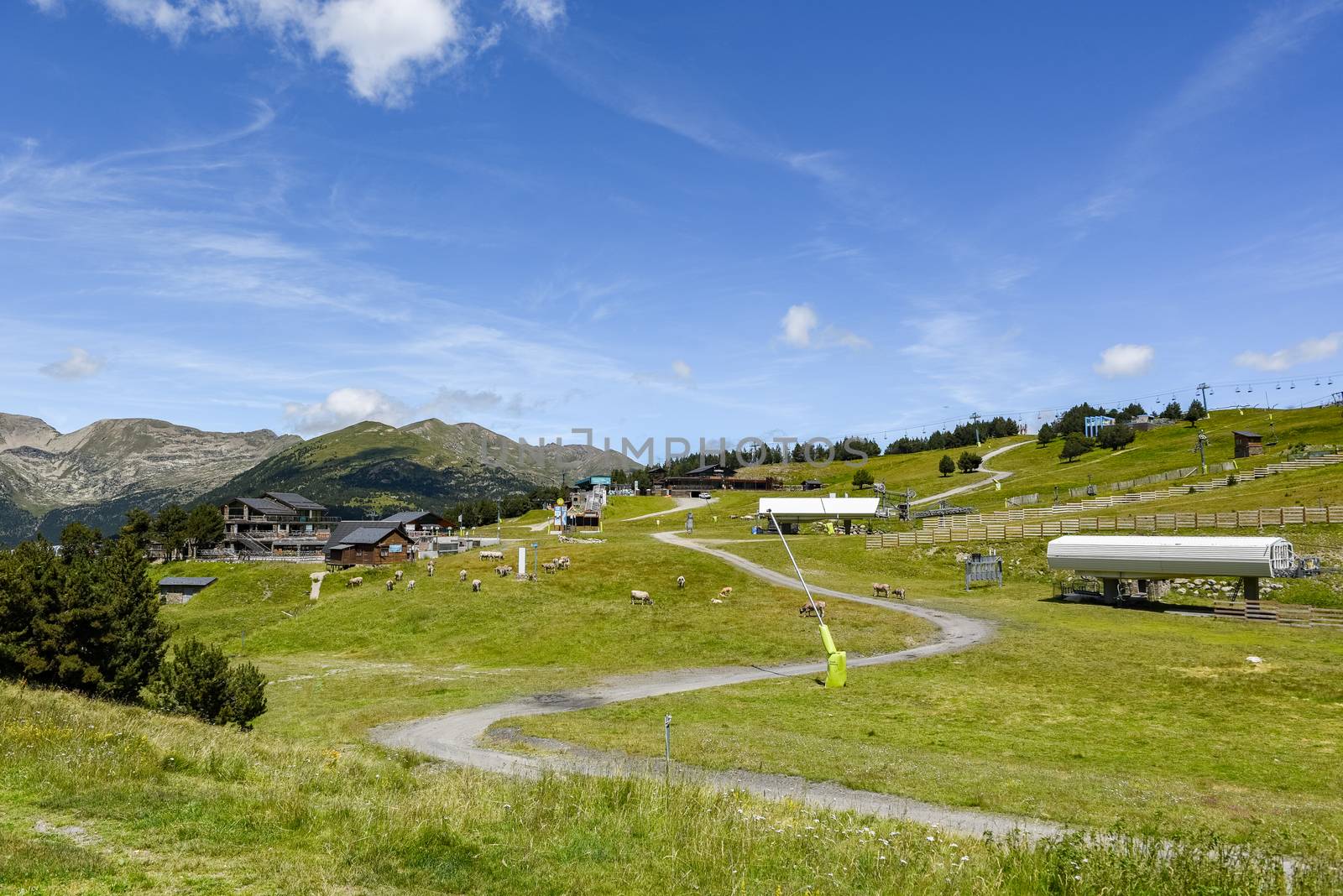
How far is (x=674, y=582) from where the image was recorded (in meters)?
71.9

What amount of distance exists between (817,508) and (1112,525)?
4684cm

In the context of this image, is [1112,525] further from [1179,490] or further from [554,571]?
[554,571]

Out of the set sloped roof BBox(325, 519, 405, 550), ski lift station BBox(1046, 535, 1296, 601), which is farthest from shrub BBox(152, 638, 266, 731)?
sloped roof BBox(325, 519, 405, 550)

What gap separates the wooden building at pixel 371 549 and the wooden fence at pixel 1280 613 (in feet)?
329

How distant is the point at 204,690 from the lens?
1314 inches

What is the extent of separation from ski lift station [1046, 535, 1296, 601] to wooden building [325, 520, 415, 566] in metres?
90.9

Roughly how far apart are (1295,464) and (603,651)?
113 metres

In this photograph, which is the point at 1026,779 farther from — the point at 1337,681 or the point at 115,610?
the point at 115,610

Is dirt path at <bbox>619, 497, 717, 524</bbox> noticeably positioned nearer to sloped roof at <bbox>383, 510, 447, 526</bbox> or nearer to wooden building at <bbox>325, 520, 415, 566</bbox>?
sloped roof at <bbox>383, 510, 447, 526</bbox>

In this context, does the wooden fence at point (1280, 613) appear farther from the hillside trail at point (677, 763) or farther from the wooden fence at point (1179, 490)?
the wooden fence at point (1179, 490)

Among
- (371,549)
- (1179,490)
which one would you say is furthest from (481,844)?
(1179,490)

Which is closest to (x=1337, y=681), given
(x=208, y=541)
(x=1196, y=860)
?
(x=1196, y=860)

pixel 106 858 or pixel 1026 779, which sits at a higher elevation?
pixel 106 858

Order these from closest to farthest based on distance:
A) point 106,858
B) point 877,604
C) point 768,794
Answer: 1. point 106,858
2. point 768,794
3. point 877,604
